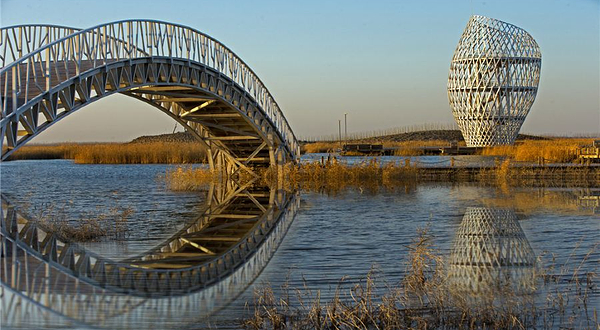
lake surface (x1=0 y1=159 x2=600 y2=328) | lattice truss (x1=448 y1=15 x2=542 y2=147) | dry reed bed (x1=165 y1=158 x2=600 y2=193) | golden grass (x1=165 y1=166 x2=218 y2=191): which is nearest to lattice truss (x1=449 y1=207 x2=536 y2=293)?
lake surface (x1=0 y1=159 x2=600 y2=328)

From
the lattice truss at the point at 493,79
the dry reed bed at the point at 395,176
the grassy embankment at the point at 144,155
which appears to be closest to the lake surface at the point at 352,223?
the dry reed bed at the point at 395,176

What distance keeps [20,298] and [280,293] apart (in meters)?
3.57

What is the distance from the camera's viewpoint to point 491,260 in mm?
13734

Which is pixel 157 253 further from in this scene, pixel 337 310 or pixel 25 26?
pixel 25 26

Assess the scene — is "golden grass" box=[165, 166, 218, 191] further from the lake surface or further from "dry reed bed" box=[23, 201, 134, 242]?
"dry reed bed" box=[23, 201, 134, 242]

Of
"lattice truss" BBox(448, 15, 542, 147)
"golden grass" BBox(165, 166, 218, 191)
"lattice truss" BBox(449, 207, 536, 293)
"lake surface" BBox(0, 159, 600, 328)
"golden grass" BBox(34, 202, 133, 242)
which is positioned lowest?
"lattice truss" BBox(449, 207, 536, 293)

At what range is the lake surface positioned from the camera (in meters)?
12.6

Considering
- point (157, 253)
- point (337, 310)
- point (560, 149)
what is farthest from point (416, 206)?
point (560, 149)

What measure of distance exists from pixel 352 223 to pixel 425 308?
A: 975 centimetres

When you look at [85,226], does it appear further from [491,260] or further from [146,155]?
[146,155]

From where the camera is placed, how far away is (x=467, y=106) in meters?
74.5

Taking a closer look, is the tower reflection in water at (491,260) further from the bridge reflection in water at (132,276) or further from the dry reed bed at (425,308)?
the bridge reflection in water at (132,276)

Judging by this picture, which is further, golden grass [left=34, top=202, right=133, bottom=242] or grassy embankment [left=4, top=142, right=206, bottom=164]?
grassy embankment [left=4, top=142, right=206, bottom=164]

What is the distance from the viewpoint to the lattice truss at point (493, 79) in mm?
71875
